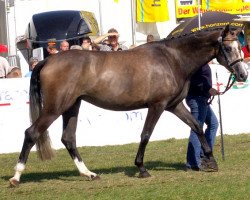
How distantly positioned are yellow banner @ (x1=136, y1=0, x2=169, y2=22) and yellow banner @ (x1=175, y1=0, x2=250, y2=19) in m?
0.38

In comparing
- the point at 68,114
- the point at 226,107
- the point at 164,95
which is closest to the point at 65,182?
the point at 68,114

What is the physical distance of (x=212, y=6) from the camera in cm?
2334

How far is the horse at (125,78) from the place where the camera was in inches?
448

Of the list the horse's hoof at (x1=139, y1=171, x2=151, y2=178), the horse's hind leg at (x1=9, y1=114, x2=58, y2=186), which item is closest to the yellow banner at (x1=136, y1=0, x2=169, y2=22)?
the horse's hoof at (x1=139, y1=171, x2=151, y2=178)

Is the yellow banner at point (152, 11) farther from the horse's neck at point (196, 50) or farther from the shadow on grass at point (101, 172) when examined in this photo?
the horse's neck at point (196, 50)

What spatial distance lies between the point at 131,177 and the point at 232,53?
7.29 feet

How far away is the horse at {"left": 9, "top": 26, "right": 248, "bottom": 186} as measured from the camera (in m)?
11.4

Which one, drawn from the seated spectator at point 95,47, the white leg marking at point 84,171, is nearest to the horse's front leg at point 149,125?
the white leg marking at point 84,171

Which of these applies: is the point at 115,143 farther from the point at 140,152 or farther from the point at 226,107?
the point at 140,152

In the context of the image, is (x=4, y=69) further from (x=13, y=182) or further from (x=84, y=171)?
(x=13, y=182)

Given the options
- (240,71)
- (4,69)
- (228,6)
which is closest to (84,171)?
(240,71)

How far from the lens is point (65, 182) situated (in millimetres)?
11492

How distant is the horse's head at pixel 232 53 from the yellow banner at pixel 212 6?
11.7m

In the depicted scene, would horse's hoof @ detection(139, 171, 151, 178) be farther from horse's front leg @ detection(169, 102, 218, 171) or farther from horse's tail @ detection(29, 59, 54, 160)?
horse's tail @ detection(29, 59, 54, 160)
